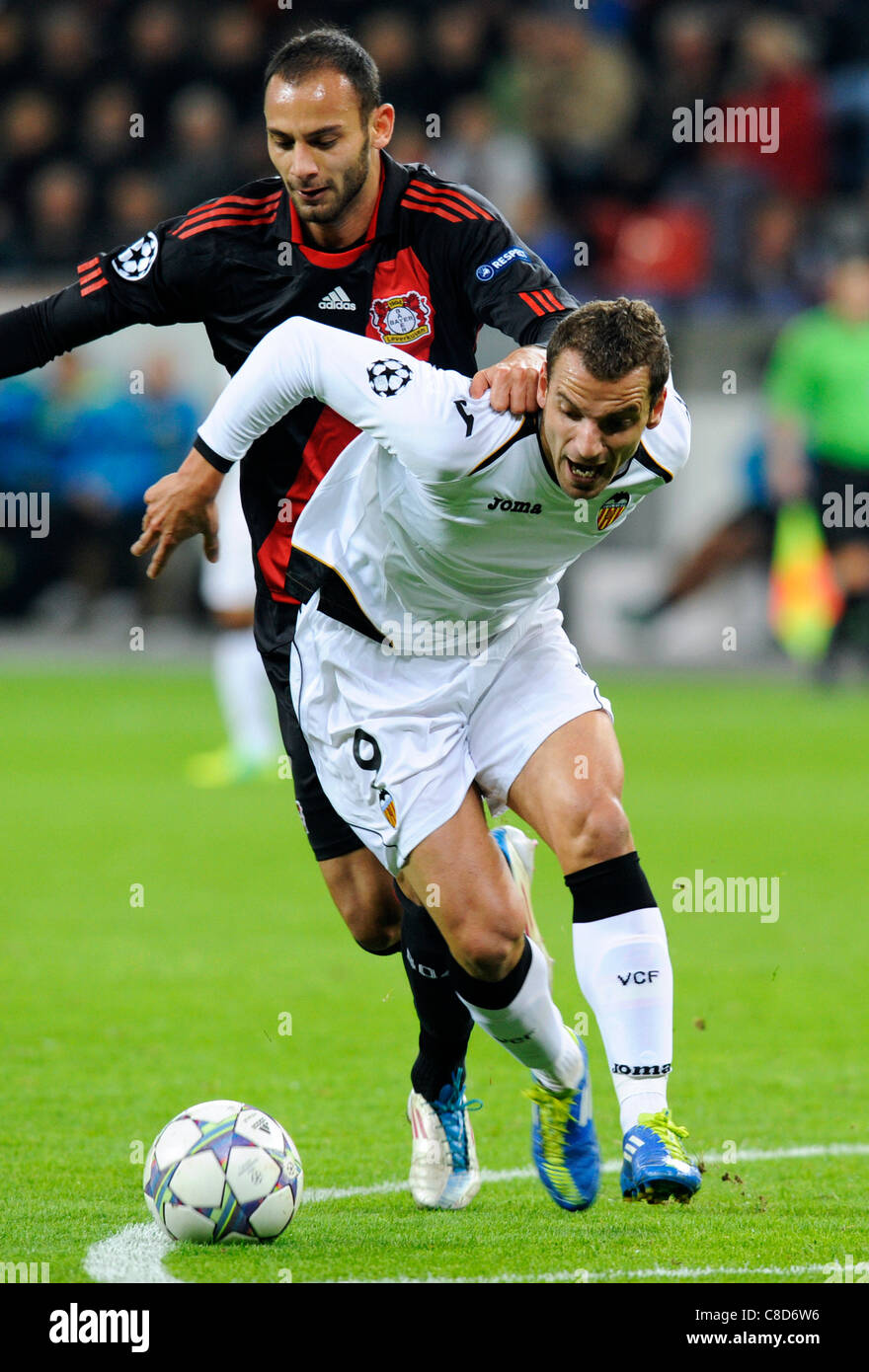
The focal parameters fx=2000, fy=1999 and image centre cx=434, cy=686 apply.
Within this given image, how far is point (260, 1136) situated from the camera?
14.3 feet

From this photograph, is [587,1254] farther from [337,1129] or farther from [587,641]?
[587,641]

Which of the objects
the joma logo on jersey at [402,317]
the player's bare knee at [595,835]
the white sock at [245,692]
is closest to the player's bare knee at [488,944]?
the player's bare knee at [595,835]

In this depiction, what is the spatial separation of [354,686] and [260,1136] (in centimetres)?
106

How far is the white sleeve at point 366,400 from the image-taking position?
4152mm

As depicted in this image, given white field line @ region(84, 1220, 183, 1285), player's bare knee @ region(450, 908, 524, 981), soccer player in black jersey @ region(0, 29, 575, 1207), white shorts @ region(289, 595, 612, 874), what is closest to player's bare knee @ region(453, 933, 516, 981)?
player's bare knee @ region(450, 908, 524, 981)

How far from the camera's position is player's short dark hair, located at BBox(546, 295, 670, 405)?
3941 millimetres

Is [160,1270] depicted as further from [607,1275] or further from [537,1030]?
[537,1030]

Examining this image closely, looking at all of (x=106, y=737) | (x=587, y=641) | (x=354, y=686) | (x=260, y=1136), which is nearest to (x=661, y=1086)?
(x=260, y=1136)

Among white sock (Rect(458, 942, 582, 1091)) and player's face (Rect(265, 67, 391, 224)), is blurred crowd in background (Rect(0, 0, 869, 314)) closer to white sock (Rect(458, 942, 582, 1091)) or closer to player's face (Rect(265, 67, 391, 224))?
player's face (Rect(265, 67, 391, 224))

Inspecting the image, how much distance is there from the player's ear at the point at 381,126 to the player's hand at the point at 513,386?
86 centimetres

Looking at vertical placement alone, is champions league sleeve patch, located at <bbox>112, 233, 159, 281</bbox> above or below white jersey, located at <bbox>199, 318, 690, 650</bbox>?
above

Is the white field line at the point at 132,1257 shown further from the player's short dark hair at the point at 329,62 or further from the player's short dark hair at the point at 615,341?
the player's short dark hair at the point at 329,62

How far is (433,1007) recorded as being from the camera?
4.93m

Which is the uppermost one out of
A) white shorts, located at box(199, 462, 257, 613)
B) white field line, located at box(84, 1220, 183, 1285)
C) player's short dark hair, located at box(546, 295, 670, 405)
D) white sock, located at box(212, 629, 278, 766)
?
player's short dark hair, located at box(546, 295, 670, 405)
